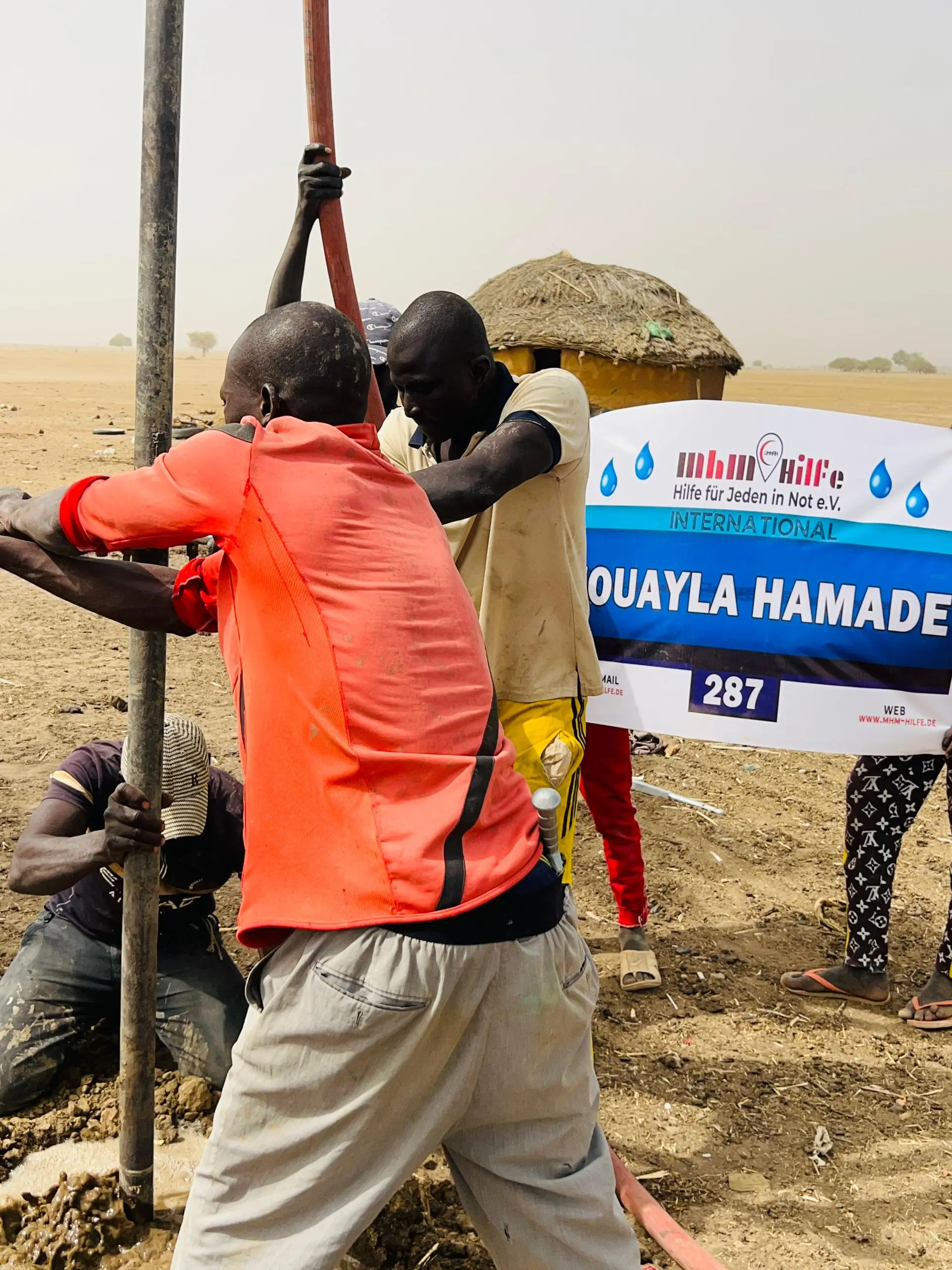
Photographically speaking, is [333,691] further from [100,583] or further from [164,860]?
[164,860]

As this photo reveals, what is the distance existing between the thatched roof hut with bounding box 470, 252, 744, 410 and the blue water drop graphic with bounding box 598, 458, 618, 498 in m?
6.42

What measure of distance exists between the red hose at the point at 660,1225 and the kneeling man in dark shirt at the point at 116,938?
112cm

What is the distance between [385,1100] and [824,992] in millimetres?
2901

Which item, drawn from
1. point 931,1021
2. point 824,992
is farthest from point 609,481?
point 931,1021

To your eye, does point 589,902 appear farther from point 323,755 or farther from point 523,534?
point 323,755

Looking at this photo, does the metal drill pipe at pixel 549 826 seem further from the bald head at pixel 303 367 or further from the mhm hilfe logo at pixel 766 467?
the mhm hilfe logo at pixel 766 467

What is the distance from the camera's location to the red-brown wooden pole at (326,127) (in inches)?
107

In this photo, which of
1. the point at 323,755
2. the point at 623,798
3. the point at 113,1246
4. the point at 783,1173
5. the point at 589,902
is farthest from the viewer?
the point at 589,902

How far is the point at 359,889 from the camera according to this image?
1.81 m

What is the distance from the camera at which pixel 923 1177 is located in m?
3.40

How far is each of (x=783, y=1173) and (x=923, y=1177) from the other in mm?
399

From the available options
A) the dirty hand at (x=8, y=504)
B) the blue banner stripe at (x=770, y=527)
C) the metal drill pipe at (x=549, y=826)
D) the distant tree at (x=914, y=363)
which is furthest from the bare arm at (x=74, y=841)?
the distant tree at (x=914, y=363)

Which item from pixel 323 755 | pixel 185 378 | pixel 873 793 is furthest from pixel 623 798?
pixel 185 378

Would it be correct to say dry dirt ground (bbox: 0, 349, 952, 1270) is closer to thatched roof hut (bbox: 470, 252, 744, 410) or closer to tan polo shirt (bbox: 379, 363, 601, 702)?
tan polo shirt (bbox: 379, 363, 601, 702)
